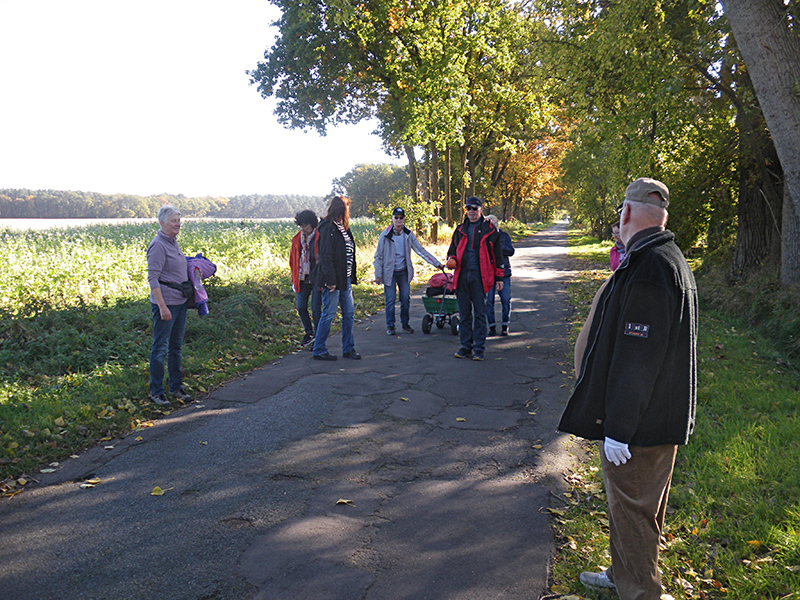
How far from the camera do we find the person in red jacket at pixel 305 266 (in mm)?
8930

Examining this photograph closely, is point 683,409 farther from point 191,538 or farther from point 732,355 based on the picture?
point 732,355

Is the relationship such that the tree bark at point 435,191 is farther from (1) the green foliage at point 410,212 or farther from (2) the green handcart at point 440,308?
(2) the green handcart at point 440,308

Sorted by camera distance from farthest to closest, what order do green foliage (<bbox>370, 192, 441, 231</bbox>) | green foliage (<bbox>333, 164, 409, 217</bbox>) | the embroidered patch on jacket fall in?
green foliage (<bbox>333, 164, 409, 217</bbox>) < green foliage (<bbox>370, 192, 441, 231</bbox>) < the embroidered patch on jacket

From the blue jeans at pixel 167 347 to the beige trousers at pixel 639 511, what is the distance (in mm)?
5105

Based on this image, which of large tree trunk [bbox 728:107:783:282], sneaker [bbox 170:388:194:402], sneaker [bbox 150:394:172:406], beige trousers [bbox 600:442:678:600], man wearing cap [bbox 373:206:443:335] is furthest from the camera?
large tree trunk [bbox 728:107:783:282]

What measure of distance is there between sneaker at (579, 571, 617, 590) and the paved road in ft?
0.81

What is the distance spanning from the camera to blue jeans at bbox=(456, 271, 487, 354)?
8125mm

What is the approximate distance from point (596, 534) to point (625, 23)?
1097cm

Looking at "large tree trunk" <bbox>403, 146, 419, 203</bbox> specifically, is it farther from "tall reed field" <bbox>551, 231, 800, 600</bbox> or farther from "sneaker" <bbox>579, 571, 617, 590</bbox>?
"sneaker" <bbox>579, 571, 617, 590</bbox>

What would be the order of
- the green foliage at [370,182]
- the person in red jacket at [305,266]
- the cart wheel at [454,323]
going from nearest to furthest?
the person in red jacket at [305,266] → the cart wheel at [454,323] → the green foliage at [370,182]

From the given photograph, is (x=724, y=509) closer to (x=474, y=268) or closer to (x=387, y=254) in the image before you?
(x=474, y=268)

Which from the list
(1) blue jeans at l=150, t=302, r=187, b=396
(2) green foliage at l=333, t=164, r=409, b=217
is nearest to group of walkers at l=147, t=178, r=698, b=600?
(1) blue jeans at l=150, t=302, r=187, b=396

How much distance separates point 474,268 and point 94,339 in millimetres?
5505

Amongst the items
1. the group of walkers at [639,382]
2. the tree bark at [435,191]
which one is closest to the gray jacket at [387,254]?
the group of walkers at [639,382]
